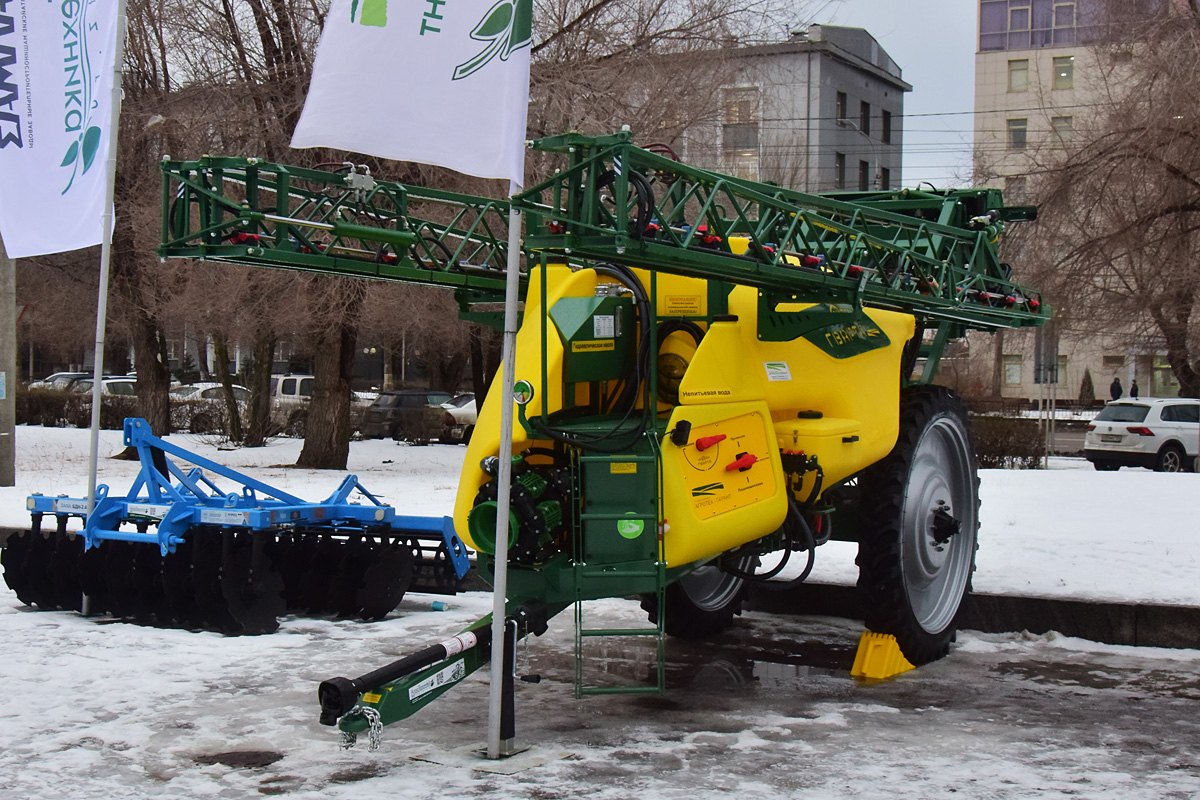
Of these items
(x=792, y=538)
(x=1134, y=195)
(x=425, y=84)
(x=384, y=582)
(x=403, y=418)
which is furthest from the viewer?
(x=403, y=418)

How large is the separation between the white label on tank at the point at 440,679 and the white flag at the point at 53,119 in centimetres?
492

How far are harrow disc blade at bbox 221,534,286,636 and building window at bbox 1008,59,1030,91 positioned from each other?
5341cm

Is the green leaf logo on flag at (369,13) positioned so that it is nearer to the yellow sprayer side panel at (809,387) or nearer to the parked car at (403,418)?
the yellow sprayer side panel at (809,387)

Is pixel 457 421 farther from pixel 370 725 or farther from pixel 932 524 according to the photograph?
pixel 370 725

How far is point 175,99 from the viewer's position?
1838cm

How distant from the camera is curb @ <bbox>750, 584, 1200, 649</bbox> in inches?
324

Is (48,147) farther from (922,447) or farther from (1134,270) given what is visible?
(1134,270)

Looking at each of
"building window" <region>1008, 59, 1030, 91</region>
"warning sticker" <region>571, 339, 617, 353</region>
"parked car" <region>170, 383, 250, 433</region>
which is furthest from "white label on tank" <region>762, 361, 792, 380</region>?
"building window" <region>1008, 59, 1030, 91</region>

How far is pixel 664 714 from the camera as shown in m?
6.70

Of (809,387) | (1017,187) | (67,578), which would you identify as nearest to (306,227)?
(809,387)

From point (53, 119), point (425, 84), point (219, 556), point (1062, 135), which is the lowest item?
point (219, 556)

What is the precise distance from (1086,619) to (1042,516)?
337 centimetres

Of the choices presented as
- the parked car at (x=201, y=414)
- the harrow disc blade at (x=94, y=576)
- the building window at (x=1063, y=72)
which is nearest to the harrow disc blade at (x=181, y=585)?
the harrow disc blade at (x=94, y=576)

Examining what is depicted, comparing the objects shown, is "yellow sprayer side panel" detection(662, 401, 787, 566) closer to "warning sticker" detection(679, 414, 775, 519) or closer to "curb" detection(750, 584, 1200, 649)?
"warning sticker" detection(679, 414, 775, 519)
